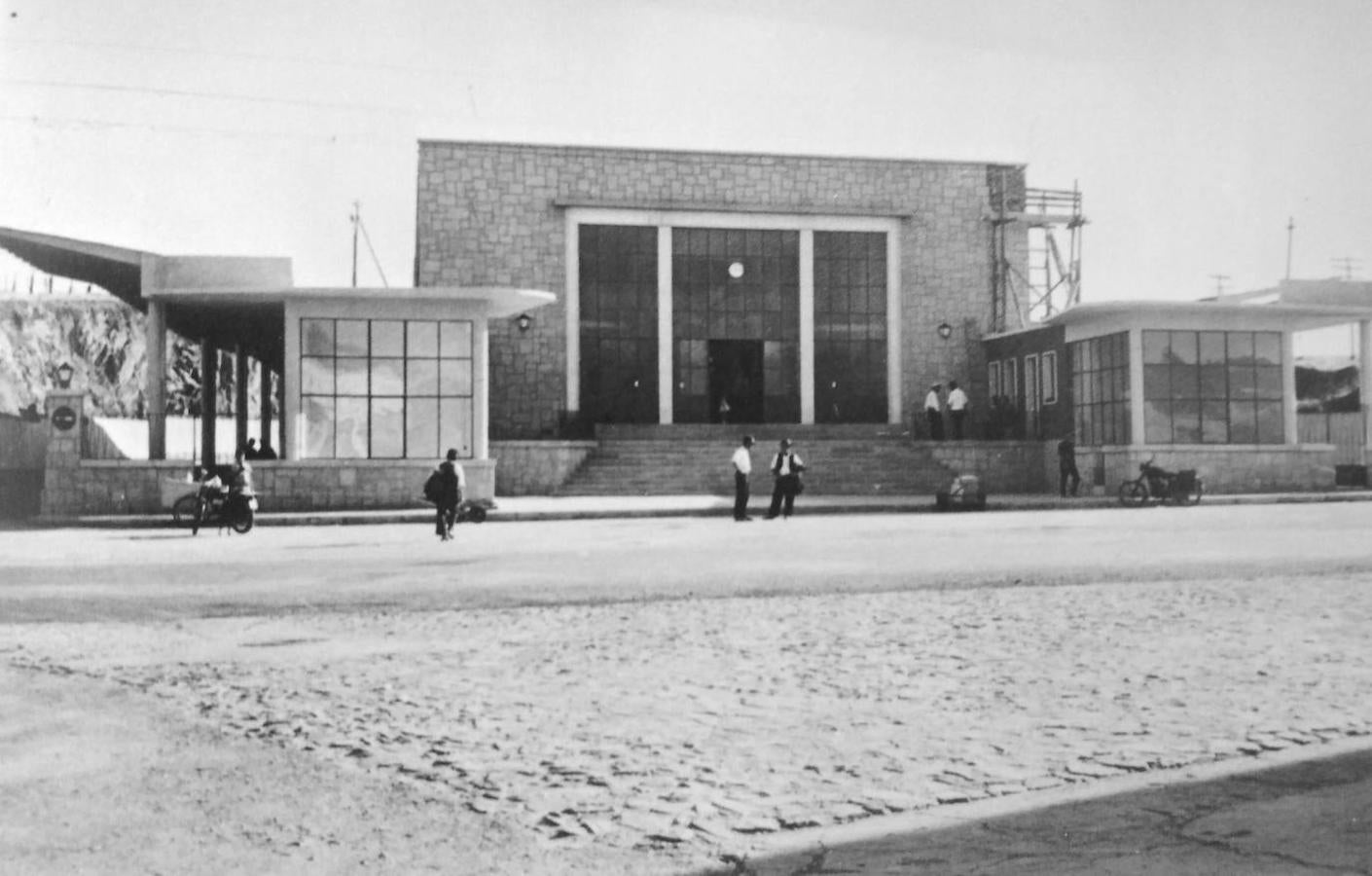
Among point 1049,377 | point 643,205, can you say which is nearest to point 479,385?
point 643,205

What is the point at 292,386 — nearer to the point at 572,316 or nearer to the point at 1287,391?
the point at 572,316

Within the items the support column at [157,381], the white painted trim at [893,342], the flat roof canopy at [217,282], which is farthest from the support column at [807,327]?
the support column at [157,381]

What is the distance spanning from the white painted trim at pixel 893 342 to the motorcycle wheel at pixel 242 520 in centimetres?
2141

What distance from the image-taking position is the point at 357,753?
5.70 metres

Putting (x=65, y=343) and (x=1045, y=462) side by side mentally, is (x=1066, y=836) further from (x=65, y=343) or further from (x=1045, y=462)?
(x=65, y=343)

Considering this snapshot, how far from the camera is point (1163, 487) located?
28344 mm

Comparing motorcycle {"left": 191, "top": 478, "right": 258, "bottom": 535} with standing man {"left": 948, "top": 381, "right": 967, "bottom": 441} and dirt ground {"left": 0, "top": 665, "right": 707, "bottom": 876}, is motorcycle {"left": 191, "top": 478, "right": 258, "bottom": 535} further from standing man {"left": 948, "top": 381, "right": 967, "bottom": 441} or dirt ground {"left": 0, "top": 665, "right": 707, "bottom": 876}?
standing man {"left": 948, "top": 381, "right": 967, "bottom": 441}

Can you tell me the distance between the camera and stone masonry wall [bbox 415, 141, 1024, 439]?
3725 cm

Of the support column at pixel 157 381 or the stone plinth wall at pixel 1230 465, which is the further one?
the stone plinth wall at pixel 1230 465

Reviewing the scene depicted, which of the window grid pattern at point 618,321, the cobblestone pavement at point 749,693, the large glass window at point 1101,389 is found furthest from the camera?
the window grid pattern at point 618,321

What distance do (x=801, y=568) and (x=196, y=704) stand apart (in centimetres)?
827

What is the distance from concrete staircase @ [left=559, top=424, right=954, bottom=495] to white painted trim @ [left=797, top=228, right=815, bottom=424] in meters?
2.55

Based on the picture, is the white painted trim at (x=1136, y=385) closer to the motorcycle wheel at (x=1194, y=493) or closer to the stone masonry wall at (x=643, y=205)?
the motorcycle wheel at (x=1194, y=493)

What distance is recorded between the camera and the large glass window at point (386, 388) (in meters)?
29.6
